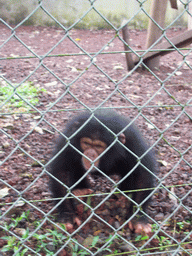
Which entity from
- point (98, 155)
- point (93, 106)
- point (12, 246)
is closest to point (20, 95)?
point (93, 106)

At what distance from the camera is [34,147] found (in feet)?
11.1

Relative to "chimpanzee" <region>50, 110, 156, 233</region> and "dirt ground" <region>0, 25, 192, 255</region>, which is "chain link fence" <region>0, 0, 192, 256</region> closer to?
"dirt ground" <region>0, 25, 192, 255</region>

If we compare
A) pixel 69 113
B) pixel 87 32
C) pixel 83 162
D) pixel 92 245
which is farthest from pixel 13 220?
pixel 87 32

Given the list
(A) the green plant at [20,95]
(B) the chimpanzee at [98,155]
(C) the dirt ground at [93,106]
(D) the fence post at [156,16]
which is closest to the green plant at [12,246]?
(C) the dirt ground at [93,106]

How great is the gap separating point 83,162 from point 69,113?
1509mm

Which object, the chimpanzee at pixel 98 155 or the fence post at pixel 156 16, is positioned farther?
the fence post at pixel 156 16

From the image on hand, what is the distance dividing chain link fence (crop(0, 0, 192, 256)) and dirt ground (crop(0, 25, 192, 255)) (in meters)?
0.01

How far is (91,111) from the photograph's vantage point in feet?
4.86

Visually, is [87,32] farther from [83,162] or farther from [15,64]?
[83,162]

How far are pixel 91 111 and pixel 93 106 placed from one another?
103 inches

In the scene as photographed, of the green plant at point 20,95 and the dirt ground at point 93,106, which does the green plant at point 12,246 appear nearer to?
the dirt ground at point 93,106

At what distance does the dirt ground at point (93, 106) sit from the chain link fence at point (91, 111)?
0.04 ft

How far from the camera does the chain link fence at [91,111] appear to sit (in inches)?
64.8

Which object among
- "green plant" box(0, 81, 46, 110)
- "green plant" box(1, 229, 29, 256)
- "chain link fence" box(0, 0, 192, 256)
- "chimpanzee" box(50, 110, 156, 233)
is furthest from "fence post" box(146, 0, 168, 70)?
"green plant" box(1, 229, 29, 256)
